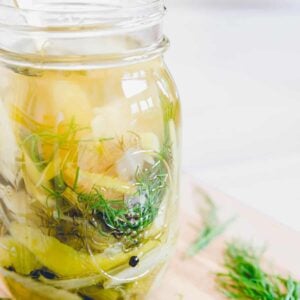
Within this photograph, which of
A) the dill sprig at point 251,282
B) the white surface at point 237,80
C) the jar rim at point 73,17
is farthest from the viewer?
the white surface at point 237,80

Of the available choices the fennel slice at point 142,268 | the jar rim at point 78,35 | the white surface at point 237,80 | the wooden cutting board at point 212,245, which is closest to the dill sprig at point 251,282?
the wooden cutting board at point 212,245

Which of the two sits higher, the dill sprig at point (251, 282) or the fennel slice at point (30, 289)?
the fennel slice at point (30, 289)

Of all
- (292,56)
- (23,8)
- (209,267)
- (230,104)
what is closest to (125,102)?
(23,8)

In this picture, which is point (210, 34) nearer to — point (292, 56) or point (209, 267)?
point (292, 56)

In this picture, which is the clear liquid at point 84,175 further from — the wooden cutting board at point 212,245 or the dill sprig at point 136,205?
the wooden cutting board at point 212,245

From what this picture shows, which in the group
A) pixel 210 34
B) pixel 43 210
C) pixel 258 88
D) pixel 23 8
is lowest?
pixel 258 88

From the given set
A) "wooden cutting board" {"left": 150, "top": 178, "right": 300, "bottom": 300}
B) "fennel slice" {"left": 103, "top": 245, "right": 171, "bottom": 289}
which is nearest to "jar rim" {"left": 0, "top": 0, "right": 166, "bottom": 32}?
"fennel slice" {"left": 103, "top": 245, "right": 171, "bottom": 289}

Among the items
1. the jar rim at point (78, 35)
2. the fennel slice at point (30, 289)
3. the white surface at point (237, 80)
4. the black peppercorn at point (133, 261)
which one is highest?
the jar rim at point (78, 35)

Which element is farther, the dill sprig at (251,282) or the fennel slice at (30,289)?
the dill sprig at (251,282)
